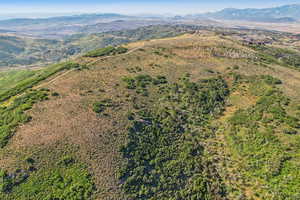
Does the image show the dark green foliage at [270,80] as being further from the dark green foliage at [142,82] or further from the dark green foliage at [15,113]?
the dark green foliage at [15,113]

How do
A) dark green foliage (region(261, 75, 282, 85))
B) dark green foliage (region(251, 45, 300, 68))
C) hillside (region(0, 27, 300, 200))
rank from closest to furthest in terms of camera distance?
hillside (region(0, 27, 300, 200)) → dark green foliage (region(261, 75, 282, 85)) → dark green foliage (region(251, 45, 300, 68))

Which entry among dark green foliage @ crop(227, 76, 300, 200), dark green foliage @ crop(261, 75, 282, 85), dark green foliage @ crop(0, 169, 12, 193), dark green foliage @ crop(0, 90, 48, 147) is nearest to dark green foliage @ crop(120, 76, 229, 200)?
dark green foliage @ crop(227, 76, 300, 200)

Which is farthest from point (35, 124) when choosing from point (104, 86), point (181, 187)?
point (181, 187)

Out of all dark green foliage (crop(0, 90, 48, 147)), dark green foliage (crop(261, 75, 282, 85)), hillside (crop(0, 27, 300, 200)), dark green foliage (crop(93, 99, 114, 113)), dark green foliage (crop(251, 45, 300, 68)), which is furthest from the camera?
dark green foliage (crop(251, 45, 300, 68))

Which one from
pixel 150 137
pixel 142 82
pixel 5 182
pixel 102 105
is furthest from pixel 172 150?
pixel 5 182

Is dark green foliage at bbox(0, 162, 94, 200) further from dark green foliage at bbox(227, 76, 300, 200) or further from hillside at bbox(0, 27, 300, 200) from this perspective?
dark green foliage at bbox(227, 76, 300, 200)

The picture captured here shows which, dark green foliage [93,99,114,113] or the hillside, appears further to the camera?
dark green foliage [93,99,114,113]

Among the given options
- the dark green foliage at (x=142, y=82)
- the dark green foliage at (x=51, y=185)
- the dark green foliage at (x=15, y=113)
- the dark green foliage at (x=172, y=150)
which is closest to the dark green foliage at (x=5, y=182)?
the dark green foliage at (x=51, y=185)
